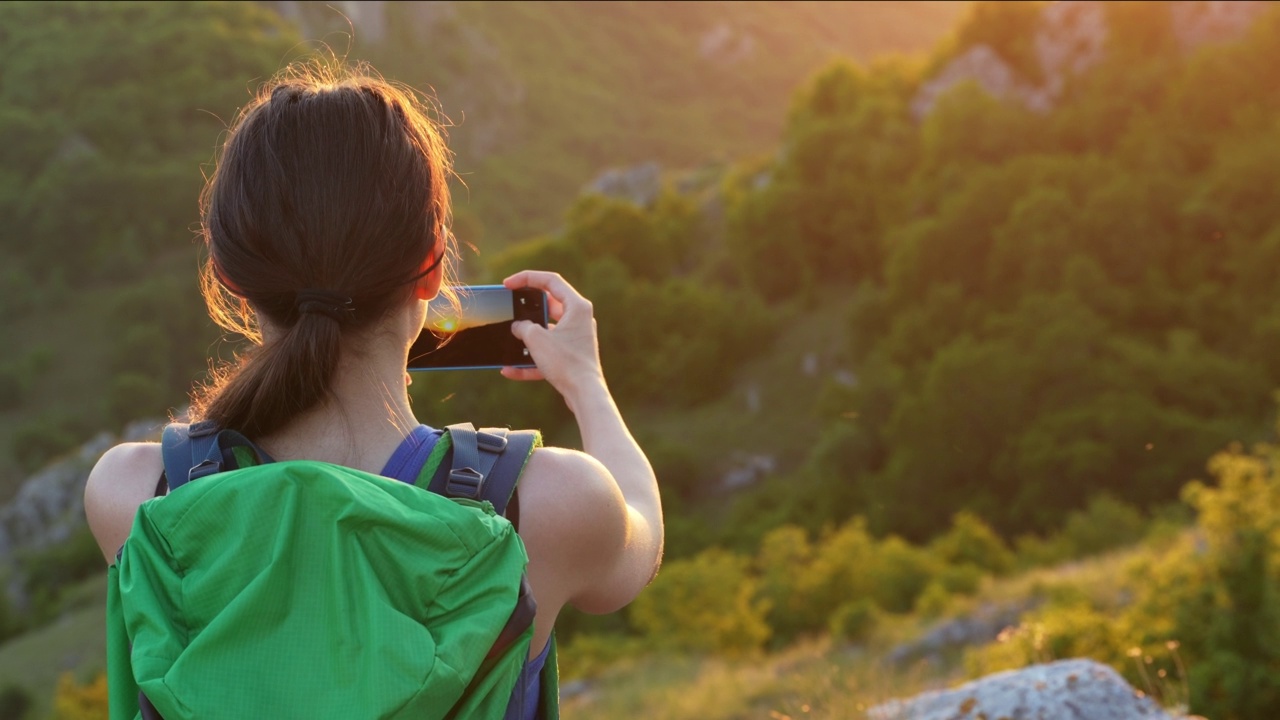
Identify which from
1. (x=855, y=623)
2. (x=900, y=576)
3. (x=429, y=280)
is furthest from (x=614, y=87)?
(x=429, y=280)

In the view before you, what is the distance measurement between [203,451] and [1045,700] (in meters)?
3.50

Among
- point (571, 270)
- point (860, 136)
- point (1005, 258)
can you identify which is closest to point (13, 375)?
point (571, 270)

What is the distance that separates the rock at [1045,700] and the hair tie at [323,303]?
3393 mm

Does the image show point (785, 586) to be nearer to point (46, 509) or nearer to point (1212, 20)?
point (1212, 20)

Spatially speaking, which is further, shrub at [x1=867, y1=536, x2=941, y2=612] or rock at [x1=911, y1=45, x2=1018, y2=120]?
rock at [x1=911, y1=45, x2=1018, y2=120]

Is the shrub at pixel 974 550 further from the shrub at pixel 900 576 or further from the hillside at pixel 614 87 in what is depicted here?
the hillside at pixel 614 87

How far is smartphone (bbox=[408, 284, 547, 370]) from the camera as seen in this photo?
1869 mm

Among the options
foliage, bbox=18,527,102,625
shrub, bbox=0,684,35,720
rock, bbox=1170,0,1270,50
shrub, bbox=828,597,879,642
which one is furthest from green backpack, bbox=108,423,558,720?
foliage, bbox=18,527,102,625

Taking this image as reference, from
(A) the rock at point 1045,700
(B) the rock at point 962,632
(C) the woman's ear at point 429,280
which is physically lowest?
(B) the rock at point 962,632

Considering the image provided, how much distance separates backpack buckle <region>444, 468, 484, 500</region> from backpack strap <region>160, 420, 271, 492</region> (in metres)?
0.25

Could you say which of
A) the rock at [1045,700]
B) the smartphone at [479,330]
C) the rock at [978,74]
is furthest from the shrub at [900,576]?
the rock at [978,74]

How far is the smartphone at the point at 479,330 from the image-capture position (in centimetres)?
187

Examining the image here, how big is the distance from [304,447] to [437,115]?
0.77 m

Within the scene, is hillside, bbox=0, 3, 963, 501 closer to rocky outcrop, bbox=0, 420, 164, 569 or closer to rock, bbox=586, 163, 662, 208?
rocky outcrop, bbox=0, 420, 164, 569
